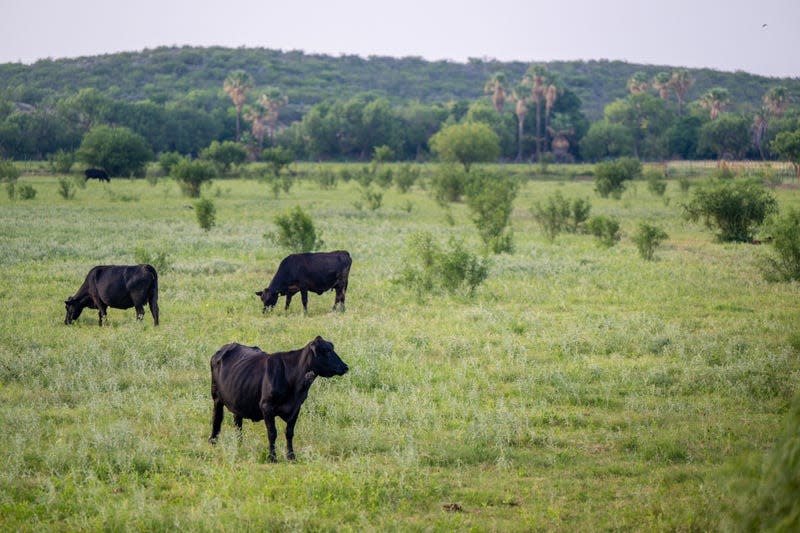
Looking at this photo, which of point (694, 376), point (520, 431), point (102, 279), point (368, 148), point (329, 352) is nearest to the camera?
point (329, 352)

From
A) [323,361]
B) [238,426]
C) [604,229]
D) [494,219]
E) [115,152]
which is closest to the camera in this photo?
[323,361]

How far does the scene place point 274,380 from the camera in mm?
8484

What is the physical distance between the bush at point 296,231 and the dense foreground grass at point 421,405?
2.62 metres

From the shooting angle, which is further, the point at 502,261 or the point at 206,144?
the point at 206,144

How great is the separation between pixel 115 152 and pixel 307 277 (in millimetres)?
59770

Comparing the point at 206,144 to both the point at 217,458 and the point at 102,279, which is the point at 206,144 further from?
the point at 217,458

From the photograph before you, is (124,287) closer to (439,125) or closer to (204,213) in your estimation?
(204,213)

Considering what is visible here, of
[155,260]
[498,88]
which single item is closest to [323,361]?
[155,260]

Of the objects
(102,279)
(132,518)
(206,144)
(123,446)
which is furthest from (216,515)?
(206,144)

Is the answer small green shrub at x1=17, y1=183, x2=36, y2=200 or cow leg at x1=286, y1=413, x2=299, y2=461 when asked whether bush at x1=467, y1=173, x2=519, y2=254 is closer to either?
cow leg at x1=286, y1=413, x2=299, y2=461

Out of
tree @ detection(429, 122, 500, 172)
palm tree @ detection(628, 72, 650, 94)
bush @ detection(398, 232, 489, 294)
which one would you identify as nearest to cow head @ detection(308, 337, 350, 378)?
bush @ detection(398, 232, 489, 294)

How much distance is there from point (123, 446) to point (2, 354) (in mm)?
5159

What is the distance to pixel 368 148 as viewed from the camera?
125m

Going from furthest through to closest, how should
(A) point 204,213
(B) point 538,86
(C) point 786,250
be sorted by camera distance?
(B) point 538,86, (A) point 204,213, (C) point 786,250
